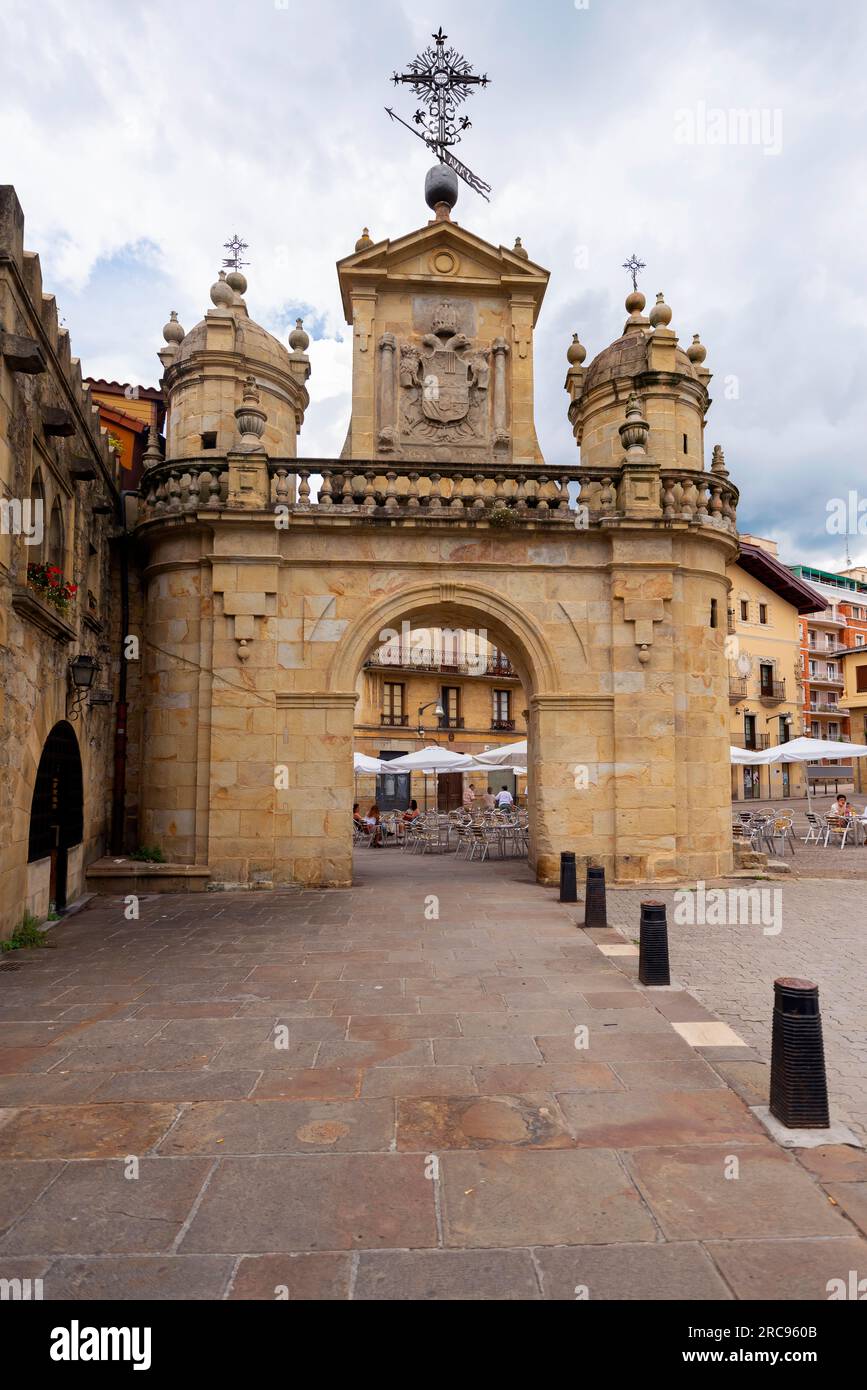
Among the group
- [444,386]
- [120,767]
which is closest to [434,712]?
[444,386]

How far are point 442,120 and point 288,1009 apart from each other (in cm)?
1626

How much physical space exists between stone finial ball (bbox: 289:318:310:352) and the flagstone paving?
1172cm

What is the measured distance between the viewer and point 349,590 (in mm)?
11453

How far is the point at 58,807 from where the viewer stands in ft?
30.3

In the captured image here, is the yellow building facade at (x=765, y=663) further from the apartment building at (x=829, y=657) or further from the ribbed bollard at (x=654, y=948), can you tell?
the ribbed bollard at (x=654, y=948)

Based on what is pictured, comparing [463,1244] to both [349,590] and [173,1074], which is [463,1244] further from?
[349,590]

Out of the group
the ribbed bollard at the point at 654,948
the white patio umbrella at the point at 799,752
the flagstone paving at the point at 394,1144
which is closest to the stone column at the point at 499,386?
the ribbed bollard at the point at 654,948

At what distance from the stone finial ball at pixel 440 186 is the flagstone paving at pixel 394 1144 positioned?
13.7m

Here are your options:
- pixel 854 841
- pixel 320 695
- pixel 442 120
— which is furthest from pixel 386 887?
pixel 442 120

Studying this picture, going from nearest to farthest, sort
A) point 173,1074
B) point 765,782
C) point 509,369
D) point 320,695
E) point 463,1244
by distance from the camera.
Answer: point 463,1244 < point 173,1074 < point 320,695 < point 509,369 < point 765,782

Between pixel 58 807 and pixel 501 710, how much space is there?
2840 cm

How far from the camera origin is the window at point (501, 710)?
3594 centimetres

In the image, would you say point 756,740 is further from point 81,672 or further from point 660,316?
point 81,672

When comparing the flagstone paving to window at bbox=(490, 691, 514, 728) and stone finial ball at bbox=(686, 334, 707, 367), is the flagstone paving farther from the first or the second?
window at bbox=(490, 691, 514, 728)
